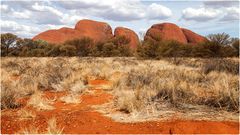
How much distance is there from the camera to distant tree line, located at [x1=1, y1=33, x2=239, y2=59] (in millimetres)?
32719

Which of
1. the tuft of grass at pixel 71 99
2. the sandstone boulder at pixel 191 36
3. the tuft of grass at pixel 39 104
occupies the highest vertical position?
the tuft of grass at pixel 39 104

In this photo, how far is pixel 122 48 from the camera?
1992 inches

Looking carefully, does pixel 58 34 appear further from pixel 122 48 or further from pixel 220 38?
pixel 220 38

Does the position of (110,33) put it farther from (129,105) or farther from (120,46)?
(129,105)

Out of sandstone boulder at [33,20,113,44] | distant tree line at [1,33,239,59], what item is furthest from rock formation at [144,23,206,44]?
distant tree line at [1,33,239,59]

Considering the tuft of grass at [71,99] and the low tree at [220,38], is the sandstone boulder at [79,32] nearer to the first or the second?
the low tree at [220,38]

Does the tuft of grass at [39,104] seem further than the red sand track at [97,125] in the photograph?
Yes

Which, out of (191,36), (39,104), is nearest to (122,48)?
(39,104)

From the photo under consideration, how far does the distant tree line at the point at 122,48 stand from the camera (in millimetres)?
32719

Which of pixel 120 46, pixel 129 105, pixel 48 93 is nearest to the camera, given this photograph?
pixel 129 105

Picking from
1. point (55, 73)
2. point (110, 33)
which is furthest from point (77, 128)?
point (110, 33)

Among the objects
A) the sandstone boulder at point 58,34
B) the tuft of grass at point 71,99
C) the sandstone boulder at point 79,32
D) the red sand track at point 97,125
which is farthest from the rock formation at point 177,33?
the red sand track at point 97,125

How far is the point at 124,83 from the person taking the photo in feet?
38.1

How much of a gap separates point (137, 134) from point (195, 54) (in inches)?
1257
